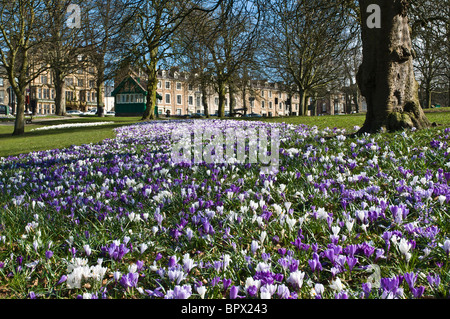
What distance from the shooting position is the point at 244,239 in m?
2.61

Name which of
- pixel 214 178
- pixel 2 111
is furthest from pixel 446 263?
pixel 2 111

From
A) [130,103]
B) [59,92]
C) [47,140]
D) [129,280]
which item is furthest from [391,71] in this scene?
[130,103]

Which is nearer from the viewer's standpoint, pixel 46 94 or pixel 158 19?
pixel 158 19

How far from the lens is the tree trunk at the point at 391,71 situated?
25.3 feet

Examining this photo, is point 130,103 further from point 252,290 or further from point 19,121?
point 252,290

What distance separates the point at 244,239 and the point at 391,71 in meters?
6.85

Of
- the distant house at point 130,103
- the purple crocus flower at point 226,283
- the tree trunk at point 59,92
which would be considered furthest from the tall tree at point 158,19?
the distant house at point 130,103

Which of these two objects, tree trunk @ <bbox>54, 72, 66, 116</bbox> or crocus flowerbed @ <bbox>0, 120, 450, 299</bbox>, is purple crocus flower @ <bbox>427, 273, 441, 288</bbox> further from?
tree trunk @ <bbox>54, 72, 66, 116</bbox>

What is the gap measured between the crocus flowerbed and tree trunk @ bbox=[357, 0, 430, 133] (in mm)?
3196

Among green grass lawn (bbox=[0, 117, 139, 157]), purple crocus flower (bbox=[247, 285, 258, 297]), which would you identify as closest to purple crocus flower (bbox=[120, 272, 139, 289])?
purple crocus flower (bbox=[247, 285, 258, 297])

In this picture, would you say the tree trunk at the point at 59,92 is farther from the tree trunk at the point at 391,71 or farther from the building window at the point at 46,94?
the tree trunk at the point at 391,71

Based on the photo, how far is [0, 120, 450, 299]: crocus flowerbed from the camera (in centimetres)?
192

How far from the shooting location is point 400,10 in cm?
787
